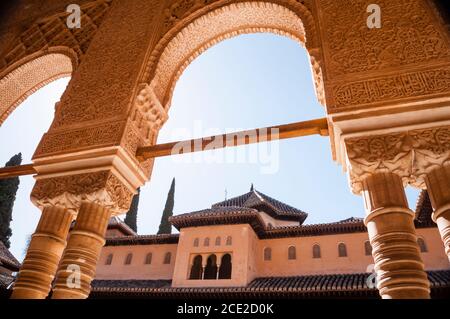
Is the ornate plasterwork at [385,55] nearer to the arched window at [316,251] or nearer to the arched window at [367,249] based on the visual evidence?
the arched window at [367,249]

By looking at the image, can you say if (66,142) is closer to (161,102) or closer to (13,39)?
(161,102)

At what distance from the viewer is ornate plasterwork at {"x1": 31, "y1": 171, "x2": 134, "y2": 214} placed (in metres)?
2.92

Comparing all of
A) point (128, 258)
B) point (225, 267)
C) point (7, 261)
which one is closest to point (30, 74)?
point (225, 267)

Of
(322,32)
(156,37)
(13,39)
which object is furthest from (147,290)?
(322,32)

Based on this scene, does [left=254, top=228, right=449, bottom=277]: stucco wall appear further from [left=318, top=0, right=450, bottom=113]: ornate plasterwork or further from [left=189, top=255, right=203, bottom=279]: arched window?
[left=318, top=0, right=450, bottom=113]: ornate plasterwork

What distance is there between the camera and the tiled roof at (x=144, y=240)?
15.0 metres

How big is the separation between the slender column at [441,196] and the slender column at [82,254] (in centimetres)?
247

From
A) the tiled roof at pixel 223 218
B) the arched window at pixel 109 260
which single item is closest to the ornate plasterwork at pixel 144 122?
the tiled roof at pixel 223 218

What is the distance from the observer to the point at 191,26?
13.5 ft

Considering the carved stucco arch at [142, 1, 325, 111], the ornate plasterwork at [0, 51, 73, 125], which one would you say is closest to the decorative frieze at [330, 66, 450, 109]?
the carved stucco arch at [142, 1, 325, 111]

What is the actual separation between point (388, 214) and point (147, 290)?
1169cm

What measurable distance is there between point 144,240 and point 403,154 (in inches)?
572

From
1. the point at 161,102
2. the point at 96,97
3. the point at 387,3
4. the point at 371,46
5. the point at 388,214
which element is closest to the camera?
the point at 388,214

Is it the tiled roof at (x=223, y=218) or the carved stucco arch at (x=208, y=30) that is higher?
the tiled roof at (x=223, y=218)
